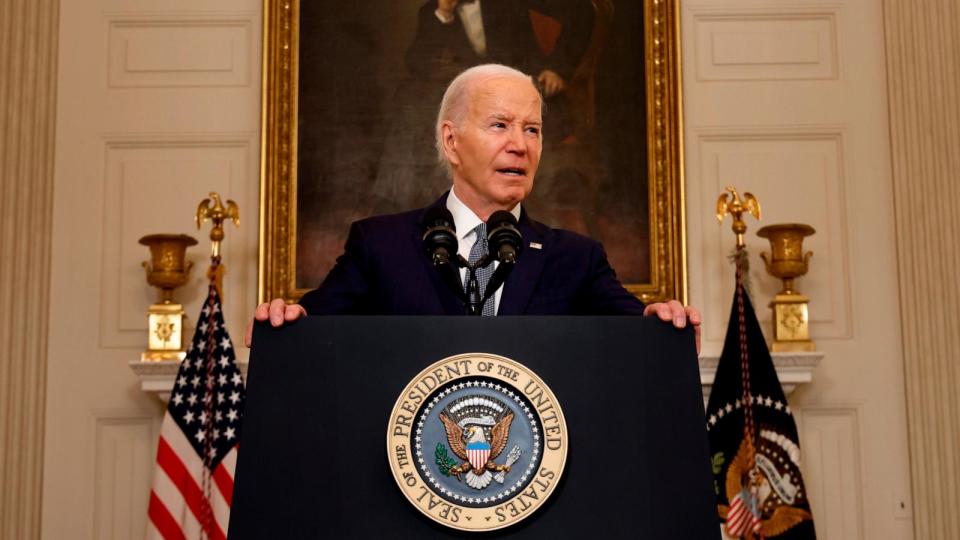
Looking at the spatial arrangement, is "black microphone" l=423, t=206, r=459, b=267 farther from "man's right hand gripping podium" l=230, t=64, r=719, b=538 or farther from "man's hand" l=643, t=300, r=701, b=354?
"man's hand" l=643, t=300, r=701, b=354

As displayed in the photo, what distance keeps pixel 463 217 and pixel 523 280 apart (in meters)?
0.31

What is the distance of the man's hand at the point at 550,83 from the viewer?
605 centimetres

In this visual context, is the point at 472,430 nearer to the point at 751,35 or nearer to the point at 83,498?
the point at 83,498

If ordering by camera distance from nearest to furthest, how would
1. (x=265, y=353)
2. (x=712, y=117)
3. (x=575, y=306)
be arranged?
(x=265, y=353)
(x=575, y=306)
(x=712, y=117)

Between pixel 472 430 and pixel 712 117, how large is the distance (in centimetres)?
438

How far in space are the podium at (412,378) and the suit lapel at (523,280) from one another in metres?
0.52

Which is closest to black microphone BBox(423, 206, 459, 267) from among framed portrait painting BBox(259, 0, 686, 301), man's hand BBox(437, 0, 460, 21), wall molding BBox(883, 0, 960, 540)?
framed portrait painting BBox(259, 0, 686, 301)

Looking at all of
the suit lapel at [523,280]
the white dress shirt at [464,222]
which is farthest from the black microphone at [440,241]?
the white dress shirt at [464,222]

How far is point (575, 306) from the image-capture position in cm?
280

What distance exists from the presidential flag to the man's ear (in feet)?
8.56

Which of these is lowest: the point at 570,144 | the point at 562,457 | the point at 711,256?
the point at 562,457

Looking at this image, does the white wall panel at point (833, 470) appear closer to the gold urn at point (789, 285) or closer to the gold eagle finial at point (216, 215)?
the gold urn at point (789, 285)

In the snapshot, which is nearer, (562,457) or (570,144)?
(562,457)

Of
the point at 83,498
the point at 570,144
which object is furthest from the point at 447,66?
the point at 83,498
